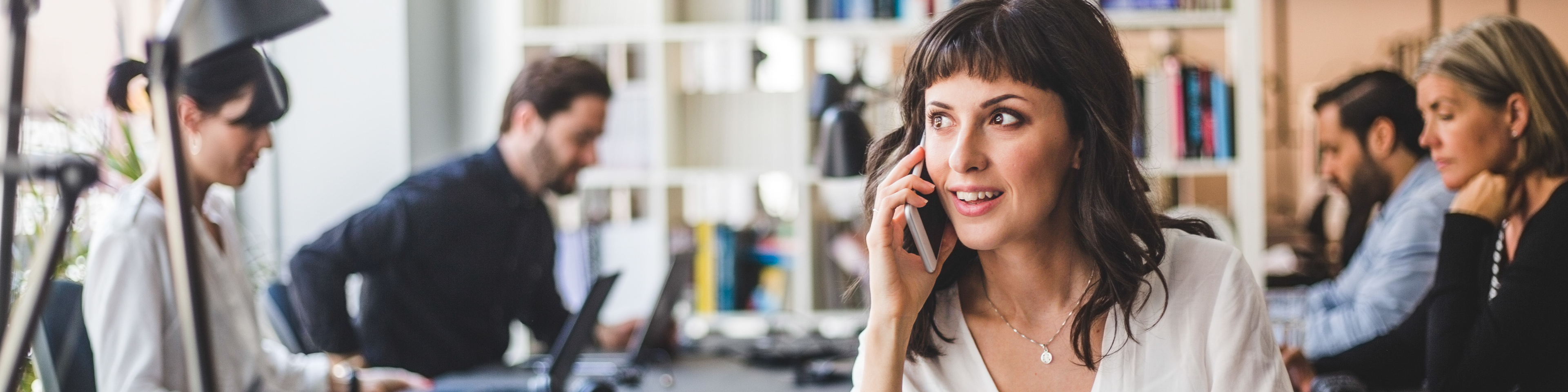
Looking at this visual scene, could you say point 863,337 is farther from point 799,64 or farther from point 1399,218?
point 799,64

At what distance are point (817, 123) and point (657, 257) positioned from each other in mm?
704

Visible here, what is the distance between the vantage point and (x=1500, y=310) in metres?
1.66

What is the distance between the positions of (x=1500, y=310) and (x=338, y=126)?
10.3 ft

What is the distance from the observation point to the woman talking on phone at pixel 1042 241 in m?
1.33

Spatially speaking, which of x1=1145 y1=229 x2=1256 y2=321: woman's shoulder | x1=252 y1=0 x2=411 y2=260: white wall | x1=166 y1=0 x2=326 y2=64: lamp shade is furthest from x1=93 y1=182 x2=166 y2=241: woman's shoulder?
x1=252 y1=0 x2=411 y2=260: white wall

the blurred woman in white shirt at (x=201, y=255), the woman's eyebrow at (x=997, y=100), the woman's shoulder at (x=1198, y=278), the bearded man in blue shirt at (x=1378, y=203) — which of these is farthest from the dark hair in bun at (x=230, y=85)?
the bearded man in blue shirt at (x=1378, y=203)

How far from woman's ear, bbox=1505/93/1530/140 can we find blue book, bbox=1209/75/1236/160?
1506 mm

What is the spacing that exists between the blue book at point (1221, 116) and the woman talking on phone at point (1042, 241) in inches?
74.8

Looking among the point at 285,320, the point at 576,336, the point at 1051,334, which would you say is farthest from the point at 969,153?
the point at 285,320

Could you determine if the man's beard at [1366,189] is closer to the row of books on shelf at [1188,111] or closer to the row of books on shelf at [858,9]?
the row of books on shelf at [1188,111]

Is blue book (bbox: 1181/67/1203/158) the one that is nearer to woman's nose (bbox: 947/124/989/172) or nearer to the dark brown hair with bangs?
the dark brown hair with bangs

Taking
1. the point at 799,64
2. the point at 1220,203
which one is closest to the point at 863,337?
the point at 799,64

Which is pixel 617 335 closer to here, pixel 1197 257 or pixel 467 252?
pixel 467 252

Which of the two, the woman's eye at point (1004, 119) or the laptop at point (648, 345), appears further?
the laptop at point (648, 345)
